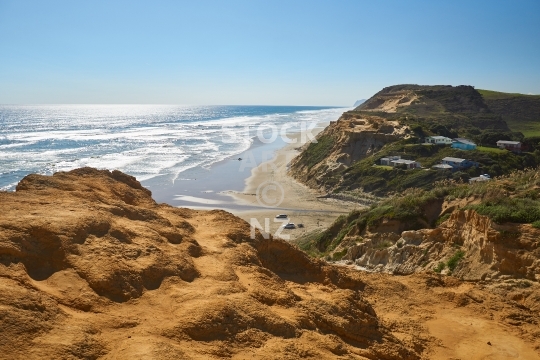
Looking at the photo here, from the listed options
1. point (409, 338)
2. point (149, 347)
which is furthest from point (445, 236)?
point (149, 347)

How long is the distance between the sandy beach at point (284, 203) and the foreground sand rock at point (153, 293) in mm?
19274

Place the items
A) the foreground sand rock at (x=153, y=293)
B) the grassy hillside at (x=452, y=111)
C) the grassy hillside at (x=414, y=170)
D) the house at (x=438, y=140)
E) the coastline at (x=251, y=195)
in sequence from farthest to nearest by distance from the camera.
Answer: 1. the grassy hillside at (x=452, y=111)
2. the house at (x=438, y=140)
3. the grassy hillside at (x=414, y=170)
4. the coastline at (x=251, y=195)
5. the foreground sand rock at (x=153, y=293)

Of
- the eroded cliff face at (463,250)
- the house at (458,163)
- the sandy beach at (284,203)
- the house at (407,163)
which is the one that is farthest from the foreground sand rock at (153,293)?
the house at (458,163)

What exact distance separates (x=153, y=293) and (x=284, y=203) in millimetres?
35580

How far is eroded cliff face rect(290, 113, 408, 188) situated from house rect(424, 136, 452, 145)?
3.07m

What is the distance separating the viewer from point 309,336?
8.63m

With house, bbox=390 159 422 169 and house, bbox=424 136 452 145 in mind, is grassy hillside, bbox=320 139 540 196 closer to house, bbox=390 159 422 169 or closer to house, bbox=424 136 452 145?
house, bbox=390 159 422 169

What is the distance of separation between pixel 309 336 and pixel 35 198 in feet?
24.6

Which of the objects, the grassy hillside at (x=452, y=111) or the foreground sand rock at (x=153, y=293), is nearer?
the foreground sand rock at (x=153, y=293)

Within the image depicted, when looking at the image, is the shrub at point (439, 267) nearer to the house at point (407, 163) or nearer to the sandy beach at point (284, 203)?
the sandy beach at point (284, 203)

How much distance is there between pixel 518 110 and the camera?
336 feet

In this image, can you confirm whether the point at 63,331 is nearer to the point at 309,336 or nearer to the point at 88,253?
the point at 88,253

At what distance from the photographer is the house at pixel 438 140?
2218 inches

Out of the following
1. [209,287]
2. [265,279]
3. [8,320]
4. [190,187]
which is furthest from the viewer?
[190,187]
